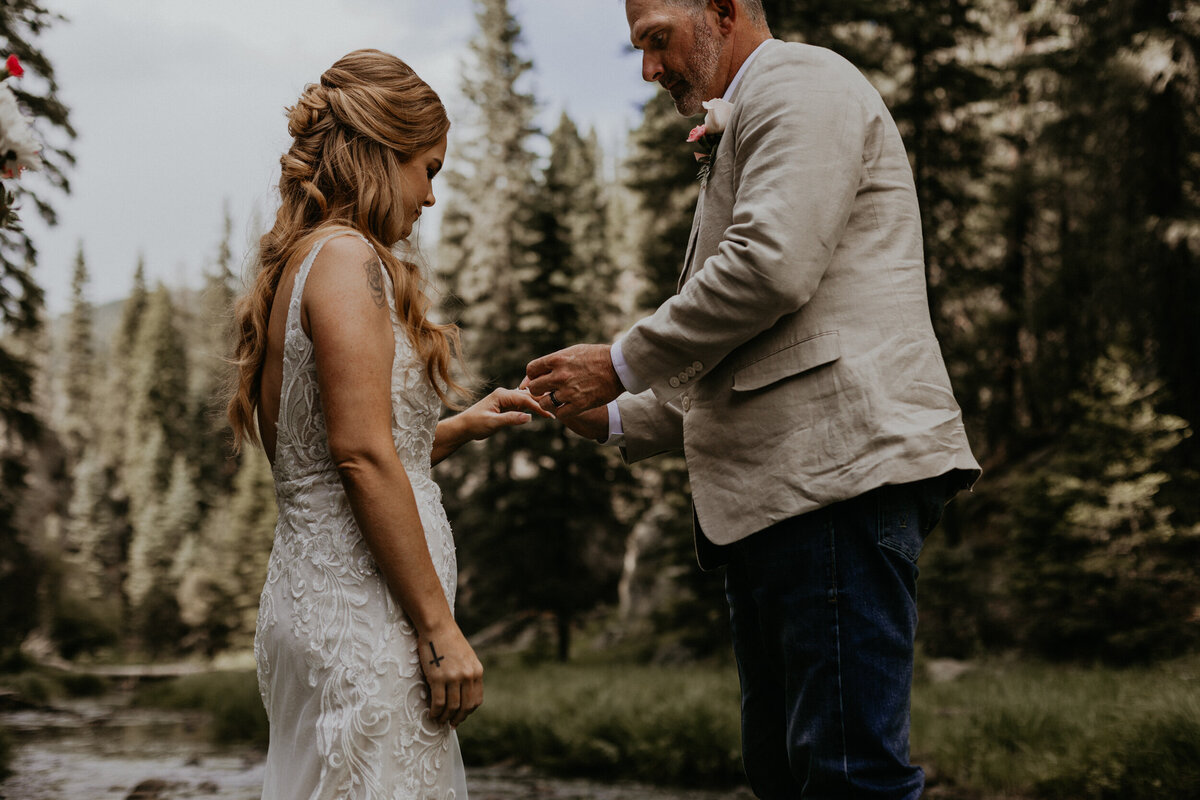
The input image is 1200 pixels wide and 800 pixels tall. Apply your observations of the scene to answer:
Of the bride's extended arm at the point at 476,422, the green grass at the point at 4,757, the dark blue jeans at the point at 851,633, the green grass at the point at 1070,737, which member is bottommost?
the green grass at the point at 1070,737

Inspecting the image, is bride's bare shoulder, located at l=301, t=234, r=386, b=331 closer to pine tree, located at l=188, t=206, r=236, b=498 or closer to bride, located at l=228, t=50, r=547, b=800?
bride, located at l=228, t=50, r=547, b=800

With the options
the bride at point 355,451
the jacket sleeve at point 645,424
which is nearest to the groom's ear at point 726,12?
the bride at point 355,451

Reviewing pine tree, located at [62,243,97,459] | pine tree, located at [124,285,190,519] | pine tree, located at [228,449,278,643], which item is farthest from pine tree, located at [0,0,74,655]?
pine tree, located at [62,243,97,459]

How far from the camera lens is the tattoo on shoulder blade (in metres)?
2.34

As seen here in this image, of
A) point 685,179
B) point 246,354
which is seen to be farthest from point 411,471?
point 685,179

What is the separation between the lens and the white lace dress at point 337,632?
2.25 metres

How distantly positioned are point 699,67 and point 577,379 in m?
0.99

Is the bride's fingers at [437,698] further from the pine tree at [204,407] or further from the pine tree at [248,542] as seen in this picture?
the pine tree at [248,542]

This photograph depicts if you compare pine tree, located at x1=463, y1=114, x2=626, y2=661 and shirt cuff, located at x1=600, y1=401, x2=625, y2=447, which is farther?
pine tree, located at x1=463, y1=114, x2=626, y2=661

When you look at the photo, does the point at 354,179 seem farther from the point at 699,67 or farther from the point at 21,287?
the point at 21,287

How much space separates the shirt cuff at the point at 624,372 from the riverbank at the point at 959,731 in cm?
528

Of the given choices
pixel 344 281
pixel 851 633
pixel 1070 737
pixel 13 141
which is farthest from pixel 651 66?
pixel 1070 737

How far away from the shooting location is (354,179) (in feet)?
8.28

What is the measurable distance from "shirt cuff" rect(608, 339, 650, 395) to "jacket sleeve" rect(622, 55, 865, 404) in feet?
0.09
